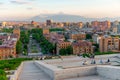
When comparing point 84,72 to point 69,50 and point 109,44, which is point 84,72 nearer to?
point 69,50

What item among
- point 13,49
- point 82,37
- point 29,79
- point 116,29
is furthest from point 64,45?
point 116,29

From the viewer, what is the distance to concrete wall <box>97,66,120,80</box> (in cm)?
502

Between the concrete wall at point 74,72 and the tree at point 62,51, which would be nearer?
the concrete wall at point 74,72

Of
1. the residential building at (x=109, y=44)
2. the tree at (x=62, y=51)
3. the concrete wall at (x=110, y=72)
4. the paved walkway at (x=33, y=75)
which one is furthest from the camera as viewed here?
the residential building at (x=109, y=44)

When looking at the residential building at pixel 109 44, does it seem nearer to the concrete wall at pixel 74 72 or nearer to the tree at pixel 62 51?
the tree at pixel 62 51

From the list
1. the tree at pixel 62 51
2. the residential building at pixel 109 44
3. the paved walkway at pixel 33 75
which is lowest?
the tree at pixel 62 51

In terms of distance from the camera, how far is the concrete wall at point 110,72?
502cm

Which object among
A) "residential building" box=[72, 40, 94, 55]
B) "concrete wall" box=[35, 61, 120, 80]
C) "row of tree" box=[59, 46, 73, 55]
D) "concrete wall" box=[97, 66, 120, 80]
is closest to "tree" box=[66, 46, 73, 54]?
"row of tree" box=[59, 46, 73, 55]

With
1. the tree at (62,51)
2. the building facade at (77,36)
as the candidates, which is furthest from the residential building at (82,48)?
the building facade at (77,36)

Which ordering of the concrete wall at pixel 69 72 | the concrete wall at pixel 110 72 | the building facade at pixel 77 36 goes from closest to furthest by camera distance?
the concrete wall at pixel 110 72 < the concrete wall at pixel 69 72 < the building facade at pixel 77 36

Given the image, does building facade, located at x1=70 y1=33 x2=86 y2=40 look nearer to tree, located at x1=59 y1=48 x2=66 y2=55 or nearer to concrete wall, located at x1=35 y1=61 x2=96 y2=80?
tree, located at x1=59 y1=48 x2=66 y2=55

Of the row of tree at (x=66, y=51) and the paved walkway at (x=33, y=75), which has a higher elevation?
the paved walkway at (x=33, y=75)

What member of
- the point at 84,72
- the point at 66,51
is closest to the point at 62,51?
the point at 66,51

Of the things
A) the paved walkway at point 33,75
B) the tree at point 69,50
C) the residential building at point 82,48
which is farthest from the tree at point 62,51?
the paved walkway at point 33,75
